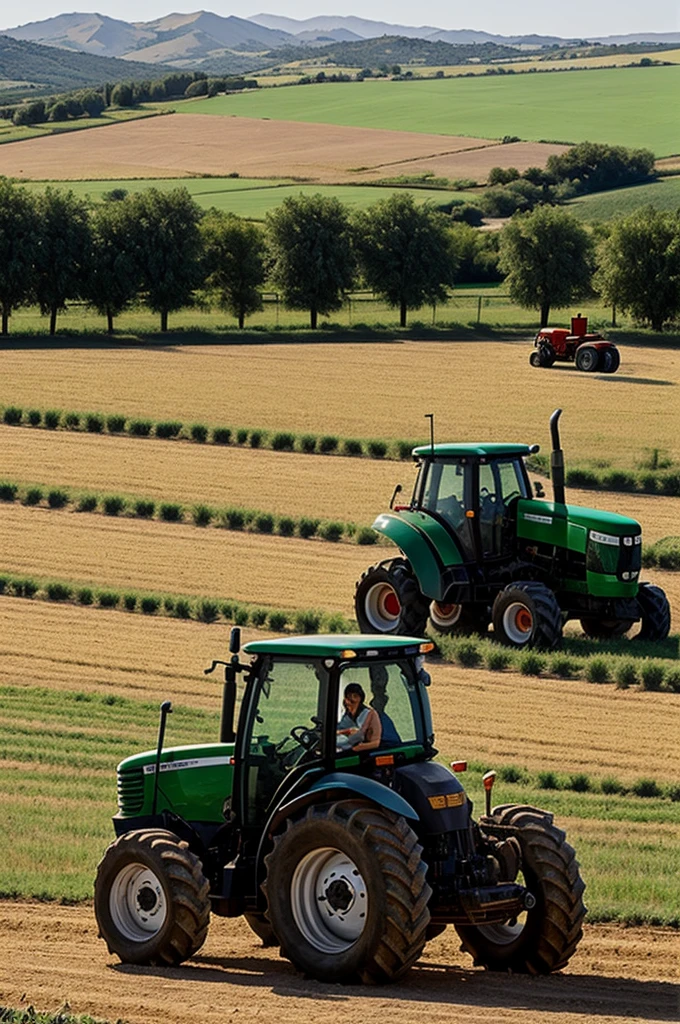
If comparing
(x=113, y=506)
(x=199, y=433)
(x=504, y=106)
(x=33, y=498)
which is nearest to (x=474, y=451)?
(x=113, y=506)

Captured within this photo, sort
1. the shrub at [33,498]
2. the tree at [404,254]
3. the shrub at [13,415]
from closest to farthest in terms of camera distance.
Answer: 1. the shrub at [33,498]
2. the shrub at [13,415]
3. the tree at [404,254]

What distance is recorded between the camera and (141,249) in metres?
66.8

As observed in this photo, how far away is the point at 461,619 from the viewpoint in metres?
21.4

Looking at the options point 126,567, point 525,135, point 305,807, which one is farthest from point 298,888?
point 525,135

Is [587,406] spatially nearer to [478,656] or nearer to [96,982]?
[478,656]

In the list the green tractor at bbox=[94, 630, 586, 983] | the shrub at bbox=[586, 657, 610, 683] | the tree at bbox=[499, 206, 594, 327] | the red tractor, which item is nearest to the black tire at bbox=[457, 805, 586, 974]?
the green tractor at bbox=[94, 630, 586, 983]

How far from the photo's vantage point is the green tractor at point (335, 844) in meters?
8.37

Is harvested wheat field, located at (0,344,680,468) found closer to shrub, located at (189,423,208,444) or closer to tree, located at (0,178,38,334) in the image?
shrub, located at (189,423,208,444)

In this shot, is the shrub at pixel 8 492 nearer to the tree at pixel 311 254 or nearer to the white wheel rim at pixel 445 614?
the white wheel rim at pixel 445 614

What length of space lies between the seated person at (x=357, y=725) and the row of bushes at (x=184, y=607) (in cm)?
1268

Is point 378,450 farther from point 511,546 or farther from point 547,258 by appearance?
point 547,258

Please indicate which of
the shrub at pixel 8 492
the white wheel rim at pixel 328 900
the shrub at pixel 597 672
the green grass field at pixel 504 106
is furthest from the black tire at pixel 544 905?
the green grass field at pixel 504 106

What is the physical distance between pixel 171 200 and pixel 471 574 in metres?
50.7

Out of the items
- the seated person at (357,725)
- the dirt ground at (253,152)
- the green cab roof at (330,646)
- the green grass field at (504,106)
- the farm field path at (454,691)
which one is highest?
the green grass field at (504,106)
